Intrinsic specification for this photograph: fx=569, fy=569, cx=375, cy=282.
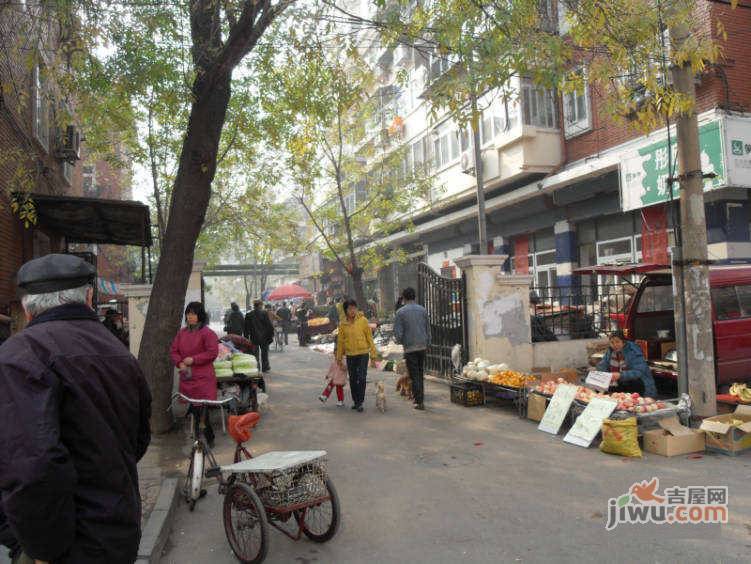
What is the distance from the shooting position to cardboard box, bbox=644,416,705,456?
6172 millimetres

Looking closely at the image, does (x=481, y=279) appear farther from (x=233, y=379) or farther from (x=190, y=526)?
(x=190, y=526)

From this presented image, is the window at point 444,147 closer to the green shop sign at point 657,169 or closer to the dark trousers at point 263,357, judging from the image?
the green shop sign at point 657,169

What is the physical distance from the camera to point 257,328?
14.2m

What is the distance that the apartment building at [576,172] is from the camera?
1227cm

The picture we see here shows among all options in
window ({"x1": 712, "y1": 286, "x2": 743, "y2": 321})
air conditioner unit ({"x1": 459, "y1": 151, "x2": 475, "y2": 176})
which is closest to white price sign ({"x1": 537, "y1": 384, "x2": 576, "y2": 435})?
window ({"x1": 712, "y1": 286, "x2": 743, "y2": 321})

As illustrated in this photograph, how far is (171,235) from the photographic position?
7.64 m

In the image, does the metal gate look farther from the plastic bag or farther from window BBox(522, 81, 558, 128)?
window BBox(522, 81, 558, 128)

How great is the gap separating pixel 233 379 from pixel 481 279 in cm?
499

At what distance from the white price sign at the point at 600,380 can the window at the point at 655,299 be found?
2.83m

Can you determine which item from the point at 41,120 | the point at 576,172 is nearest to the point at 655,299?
the point at 576,172

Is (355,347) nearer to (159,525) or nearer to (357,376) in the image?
(357,376)

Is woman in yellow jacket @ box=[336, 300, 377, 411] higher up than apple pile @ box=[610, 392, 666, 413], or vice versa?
woman in yellow jacket @ box=[336, 300, 377, 411]

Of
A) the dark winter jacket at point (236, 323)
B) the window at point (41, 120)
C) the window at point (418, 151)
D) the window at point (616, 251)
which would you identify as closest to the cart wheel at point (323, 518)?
the dark winter jacket at point (236, 323)

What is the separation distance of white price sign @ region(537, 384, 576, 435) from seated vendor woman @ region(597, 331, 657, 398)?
930mm
